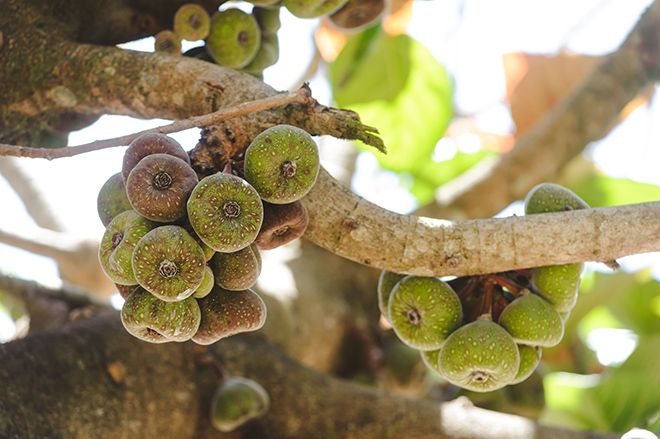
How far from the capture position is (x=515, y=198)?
3354 millimetres

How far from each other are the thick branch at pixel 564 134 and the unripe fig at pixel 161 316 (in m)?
1.97

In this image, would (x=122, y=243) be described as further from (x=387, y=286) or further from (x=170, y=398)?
(x=170, y=398)

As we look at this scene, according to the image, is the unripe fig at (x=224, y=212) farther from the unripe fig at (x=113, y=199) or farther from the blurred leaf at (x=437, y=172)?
the blurred leaf at (x=437, y=172)

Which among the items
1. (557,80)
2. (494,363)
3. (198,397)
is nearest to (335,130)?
(494,363)

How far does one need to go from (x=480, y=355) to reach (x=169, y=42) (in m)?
1.03

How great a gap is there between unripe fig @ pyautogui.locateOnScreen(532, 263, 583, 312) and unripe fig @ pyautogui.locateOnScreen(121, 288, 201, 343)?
2.41ft

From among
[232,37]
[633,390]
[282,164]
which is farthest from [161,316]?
[633,390]

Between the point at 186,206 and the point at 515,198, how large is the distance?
2239 millimetres

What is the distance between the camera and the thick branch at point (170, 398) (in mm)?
1770

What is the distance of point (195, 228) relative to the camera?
1330mm

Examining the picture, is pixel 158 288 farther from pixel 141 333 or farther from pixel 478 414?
pixel 478 414

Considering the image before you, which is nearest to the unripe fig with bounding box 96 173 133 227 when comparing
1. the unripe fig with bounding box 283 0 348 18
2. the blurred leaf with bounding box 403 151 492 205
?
the unripe fig with bounding box 283 0 348 18

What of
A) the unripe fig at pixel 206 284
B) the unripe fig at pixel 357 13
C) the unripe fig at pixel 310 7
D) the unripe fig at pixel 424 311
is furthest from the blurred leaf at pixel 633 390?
the unripe fig at pixel 206 284

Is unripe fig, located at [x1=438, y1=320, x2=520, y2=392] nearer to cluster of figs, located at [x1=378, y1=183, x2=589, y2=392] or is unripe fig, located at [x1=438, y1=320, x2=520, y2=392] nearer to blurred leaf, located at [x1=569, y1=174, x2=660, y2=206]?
cluster of figs, located at [x1=378, y1=183, x2=589, y2=392]
